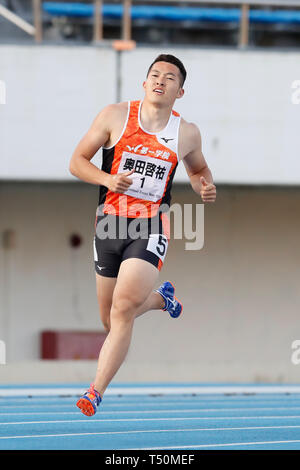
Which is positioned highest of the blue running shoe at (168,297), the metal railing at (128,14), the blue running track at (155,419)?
the metal railing at (128,14)

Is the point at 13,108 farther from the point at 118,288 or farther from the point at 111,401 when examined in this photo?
the point at 118,288

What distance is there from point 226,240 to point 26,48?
4.43m

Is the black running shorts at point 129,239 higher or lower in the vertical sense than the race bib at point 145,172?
lower

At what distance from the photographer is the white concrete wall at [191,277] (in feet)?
45.9

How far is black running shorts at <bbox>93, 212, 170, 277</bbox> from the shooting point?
493 cm

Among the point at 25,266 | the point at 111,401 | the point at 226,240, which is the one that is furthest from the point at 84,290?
the point at 111,401

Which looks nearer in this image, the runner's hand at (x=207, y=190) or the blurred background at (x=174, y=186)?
the runner's hand at (x=207, y=190)

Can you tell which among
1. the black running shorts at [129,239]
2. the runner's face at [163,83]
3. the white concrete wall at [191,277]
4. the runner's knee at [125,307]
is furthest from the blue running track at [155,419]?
the white concrete wall at [191,277]

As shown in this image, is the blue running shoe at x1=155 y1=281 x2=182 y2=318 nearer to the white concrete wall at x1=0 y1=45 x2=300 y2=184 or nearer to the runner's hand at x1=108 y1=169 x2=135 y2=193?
the runner's hand at x1=108 y1=169 x2=135 y2=193

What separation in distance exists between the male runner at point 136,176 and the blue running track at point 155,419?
18.9 inches

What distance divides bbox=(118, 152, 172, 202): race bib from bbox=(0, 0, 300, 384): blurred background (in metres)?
5.27

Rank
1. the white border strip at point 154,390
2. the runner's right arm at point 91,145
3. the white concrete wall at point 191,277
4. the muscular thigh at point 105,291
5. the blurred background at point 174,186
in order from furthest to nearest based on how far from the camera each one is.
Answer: the white concrete wall at point 191,277 → the blurred background at point 174,186 → the white border strip at point 154,390 → the muscular thigh at point 105,291 → the runner's right arm at point 91,145

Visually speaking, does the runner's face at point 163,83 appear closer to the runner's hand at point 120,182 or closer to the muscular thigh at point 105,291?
the runner's hand at point 120,182
